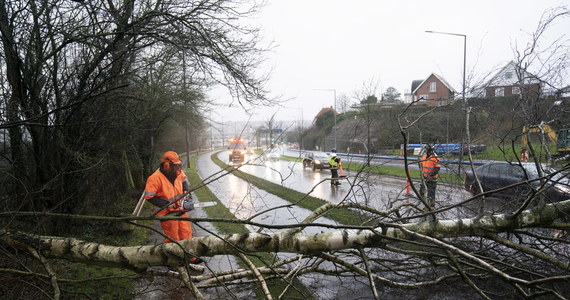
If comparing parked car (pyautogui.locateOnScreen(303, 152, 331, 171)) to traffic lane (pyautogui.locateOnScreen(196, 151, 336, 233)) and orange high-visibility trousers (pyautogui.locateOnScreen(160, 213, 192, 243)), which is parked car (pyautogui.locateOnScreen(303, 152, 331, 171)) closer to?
traffic lane (pyautogui.locateOnScreen(196, 151, 336, 233))

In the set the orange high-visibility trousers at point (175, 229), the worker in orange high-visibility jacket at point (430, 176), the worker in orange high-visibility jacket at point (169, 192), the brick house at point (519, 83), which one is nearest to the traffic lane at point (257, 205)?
the worker in orange high-visibility jacket at point (169, 192)

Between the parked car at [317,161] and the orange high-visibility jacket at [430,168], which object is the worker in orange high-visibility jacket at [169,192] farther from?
the parked car at [317,161]

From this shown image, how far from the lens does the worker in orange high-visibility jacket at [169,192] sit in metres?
4.55

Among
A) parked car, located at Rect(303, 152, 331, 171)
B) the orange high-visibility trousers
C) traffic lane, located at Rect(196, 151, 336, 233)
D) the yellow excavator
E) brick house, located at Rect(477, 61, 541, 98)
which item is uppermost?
brick house, located at Rect(477, 61, 541, 98)

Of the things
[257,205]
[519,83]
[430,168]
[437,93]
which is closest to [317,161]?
[437,93]

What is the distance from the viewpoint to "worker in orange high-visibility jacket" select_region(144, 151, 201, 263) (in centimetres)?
455

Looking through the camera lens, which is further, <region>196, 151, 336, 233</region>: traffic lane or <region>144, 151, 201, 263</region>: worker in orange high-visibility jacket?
<region>196, 151, 336, 233</region>: traffic lane

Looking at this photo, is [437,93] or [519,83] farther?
[437,93]

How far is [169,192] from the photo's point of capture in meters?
4.82

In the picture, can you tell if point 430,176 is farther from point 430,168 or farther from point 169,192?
point 169,192

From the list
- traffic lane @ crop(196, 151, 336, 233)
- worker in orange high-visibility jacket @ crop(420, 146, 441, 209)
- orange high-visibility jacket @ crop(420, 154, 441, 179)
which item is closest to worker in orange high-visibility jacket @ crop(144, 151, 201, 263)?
traffic lane @ crop(196, 151, 336, 233)

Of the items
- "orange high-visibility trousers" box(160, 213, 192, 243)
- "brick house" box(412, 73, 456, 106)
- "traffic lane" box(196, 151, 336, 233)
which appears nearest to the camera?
"brick house" box(412, 73, 456, 106)

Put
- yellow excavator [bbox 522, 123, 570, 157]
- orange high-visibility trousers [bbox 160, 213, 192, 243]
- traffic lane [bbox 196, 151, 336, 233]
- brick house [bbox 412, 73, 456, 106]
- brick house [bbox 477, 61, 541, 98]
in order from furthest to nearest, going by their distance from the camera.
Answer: traffic lane [bbox 196, 151, 336, 233]
yellow excavator [bbox 522, 123, 570, 157]
brick house [bbox 477, 61, 541, 98]
orange high-visibility trousers [bbox 160, 213, 192, 243]
brick house [bbox 412, 73, 456, 106]

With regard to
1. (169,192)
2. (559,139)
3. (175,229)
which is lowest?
(175,229)
